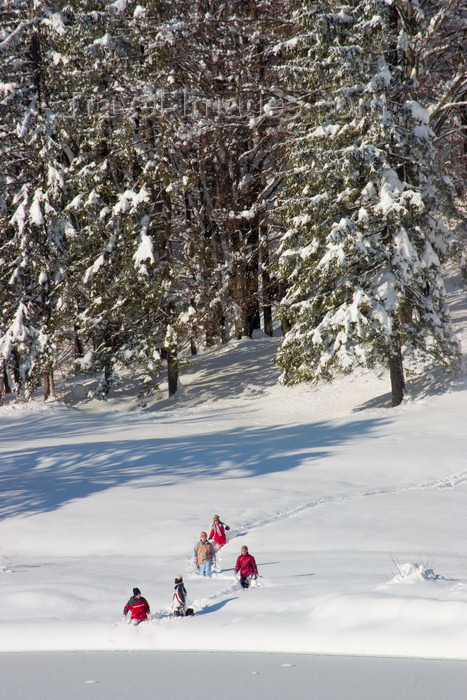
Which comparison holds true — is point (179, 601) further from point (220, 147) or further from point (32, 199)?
point (32, 199)

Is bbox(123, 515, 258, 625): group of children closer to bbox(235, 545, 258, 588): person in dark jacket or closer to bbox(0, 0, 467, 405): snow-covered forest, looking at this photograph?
bbox(235, 545, 258, 588): person in dark jacket

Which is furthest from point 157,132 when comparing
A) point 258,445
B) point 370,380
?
point 258,445

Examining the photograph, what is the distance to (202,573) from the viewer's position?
35.8ft

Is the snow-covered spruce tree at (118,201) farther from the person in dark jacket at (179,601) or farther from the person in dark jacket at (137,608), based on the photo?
the person in dark jacket at (137,608)

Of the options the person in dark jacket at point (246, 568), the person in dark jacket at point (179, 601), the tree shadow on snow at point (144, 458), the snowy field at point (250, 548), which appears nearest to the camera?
the snowy field at point (250, 548)

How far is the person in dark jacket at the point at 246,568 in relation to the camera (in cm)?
999

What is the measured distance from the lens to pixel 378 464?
17.4 metres

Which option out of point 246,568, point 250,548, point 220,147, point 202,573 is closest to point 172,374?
point 220,147

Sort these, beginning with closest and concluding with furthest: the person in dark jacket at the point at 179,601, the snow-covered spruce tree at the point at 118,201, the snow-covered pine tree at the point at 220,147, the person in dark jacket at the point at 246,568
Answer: the person in dark jacket at the point at 179,601 → the person in dark jacket at the point at 246,568 → the snow-covered pine tree at the point at 220,147 → the snow-covered spruce tree at the point at 118,201

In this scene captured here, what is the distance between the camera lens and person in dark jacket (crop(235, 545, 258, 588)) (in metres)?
9.99

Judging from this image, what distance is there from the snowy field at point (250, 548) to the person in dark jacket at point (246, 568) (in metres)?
0.26

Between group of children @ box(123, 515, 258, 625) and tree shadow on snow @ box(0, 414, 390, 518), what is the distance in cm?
461

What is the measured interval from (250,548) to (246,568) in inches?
89.8

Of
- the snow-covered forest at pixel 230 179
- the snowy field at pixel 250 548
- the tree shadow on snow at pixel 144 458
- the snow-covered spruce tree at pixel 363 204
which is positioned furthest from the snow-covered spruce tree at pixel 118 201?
the snow-covered spruce tree at pixel 363 204
